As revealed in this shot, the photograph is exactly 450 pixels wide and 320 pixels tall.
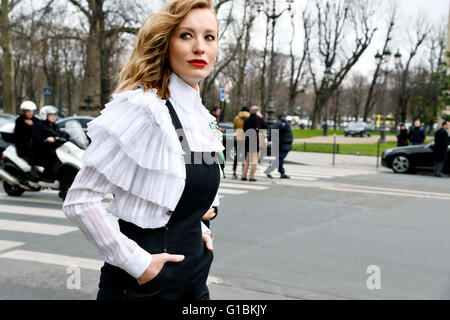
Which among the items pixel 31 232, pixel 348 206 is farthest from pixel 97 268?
pixel 348 206

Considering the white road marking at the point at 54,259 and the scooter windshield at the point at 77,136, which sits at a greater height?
the scooter windshield at the point at 77,136

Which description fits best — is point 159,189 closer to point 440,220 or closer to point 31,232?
point 31,232

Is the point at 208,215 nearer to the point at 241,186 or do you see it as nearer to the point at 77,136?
the point at 77,136

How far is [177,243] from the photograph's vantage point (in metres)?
1.62

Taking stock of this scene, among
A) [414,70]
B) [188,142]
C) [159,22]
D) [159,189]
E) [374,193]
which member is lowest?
[374,193]

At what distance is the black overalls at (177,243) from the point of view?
1.59 metres

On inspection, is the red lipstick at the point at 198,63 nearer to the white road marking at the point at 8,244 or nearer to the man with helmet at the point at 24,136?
the white road marking at the point at 8,244

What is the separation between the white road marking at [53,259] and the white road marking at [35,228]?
3.20 feet

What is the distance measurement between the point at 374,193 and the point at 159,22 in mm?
10292

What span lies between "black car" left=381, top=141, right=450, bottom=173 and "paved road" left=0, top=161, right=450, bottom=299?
234 inches

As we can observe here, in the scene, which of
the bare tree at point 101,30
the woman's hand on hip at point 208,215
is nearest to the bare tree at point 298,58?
the bare tree at point 101,30

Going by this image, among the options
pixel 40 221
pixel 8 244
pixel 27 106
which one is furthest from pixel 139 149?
pixel 27 106

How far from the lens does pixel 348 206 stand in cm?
933

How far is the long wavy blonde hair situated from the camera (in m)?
1.67
